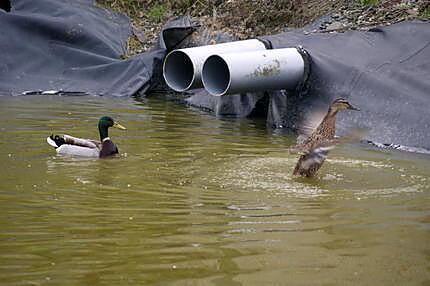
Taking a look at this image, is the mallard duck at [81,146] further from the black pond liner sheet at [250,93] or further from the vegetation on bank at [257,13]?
the vegetation on bank at [257,13]

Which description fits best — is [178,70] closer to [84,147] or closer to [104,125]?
[104,125]

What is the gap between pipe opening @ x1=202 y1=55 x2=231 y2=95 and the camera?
10.2 metres

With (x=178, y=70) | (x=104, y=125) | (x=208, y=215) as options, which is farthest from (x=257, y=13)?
(x=208, y=215)

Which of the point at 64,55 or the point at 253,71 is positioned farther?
the point at 64,55

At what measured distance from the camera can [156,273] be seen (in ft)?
15.4

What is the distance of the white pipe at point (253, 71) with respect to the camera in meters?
9.84

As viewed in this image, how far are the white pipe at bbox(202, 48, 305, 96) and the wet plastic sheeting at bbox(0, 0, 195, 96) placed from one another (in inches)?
125

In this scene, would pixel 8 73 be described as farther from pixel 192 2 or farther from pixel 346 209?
pixel 346 209

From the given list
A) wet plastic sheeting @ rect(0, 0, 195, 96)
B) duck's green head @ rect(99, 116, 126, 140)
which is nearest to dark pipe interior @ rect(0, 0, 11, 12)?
wet plastic sheeting @ rect(0, 0, 195, 96)

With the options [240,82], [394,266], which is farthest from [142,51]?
[394,266]

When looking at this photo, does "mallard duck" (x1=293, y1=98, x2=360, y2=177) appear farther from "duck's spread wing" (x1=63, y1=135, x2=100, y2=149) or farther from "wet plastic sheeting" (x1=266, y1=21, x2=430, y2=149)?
"duck's spread wing" (x1=63, y1=135, x2=100, y2=149)

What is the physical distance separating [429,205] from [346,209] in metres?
0.63

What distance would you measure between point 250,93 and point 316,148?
3.82 meters

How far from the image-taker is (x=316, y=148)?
7.63 metres
